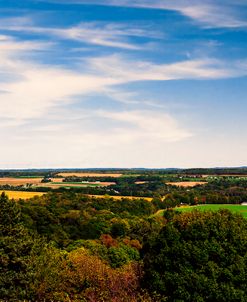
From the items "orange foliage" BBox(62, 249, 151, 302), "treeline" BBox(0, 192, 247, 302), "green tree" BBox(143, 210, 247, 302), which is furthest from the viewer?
"orange foliage" BBox(62, 249, 151, 302)

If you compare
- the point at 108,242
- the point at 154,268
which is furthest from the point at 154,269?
the point at 108,242

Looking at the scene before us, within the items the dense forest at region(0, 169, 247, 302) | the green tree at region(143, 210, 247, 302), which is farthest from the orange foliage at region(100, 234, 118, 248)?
the green tree at region(143, 210, 247, 302)

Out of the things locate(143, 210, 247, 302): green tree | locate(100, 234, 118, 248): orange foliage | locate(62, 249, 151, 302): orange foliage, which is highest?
locate(143, 210, 247, 302): green tree

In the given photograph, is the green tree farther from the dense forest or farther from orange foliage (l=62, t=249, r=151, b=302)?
orange foliage (l=62, t=249, r=151, b=302)

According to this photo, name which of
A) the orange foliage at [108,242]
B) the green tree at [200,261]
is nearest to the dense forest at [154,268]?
the green tree at [200,261]

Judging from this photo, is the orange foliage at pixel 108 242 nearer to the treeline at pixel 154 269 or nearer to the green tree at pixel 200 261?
the treeline at pixel 154 269

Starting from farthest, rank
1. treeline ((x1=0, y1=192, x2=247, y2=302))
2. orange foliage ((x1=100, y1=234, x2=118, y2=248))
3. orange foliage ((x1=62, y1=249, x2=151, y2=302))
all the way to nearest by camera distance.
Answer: orange foliage ((x1=100, y1=234, x2=118, y2=248)) → orange foliage ((x1=62, y1=249, x2=151, y2=302)) → treeline ((x1=0, y1=192, x2=247, y2=302))

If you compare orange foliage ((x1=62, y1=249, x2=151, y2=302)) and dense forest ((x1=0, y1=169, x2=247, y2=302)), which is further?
orange foliage ((x1=62, y1=249, x2=151, y2=302))

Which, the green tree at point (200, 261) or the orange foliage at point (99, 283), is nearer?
the green tree at point (200, 261)

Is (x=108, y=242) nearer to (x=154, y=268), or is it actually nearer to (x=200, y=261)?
(x=154, y=268)

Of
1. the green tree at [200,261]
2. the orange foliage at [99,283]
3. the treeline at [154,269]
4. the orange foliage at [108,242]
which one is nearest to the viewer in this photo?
the green tree at [200,261]
